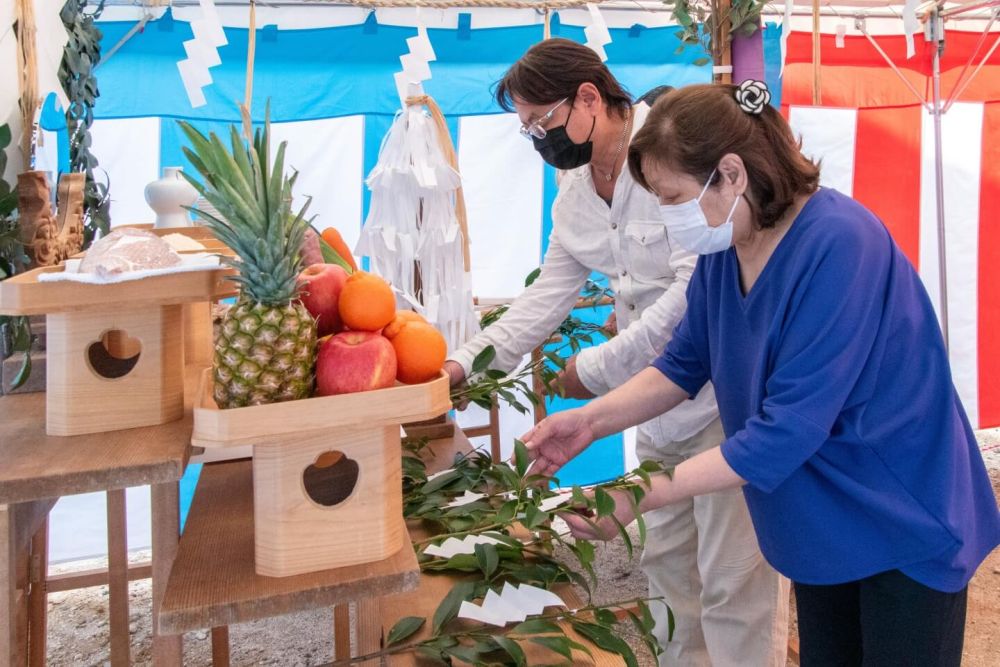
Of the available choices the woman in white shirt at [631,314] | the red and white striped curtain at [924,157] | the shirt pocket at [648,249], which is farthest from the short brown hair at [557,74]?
the red and white striped curtain at [924,157]

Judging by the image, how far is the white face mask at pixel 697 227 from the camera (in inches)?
56.0

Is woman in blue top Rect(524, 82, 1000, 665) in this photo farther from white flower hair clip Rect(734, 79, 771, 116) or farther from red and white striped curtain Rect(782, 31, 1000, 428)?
red and white striped curtain Rect(782, 31, 1000, 428)

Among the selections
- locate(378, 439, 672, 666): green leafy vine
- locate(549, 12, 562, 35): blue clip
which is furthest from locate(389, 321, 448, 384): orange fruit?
locate(549, 12, 562, 35): blue clip

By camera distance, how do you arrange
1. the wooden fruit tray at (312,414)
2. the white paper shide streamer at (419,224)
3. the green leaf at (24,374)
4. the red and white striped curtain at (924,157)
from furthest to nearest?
the red and white striped curtain at (924,157) → the white paper shide streamer at (419,224) → the green leaf at (24,374) → the wooden fruit tray at (312,414)

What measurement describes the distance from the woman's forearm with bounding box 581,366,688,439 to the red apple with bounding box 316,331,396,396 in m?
0.78

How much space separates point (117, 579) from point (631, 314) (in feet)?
5.35

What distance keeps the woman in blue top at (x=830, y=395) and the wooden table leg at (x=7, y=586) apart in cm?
86

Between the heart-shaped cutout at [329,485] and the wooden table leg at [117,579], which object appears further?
the wooden table leg at [117,579]

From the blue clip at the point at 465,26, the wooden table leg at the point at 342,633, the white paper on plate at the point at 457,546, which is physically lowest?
the wooden table leg at the point at 342,633

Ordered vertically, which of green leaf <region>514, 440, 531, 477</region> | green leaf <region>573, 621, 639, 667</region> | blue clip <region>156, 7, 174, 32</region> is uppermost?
blue clip <region>156, 7, 174, 32</region>

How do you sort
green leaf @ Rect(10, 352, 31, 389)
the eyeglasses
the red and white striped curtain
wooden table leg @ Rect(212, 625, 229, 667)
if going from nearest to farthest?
green leaf @ Rect(10, 352, 31, 389) < the eyeglasses < wooden table leg @ Rect(212, 625, 229, 667) < the red and white striped curtain

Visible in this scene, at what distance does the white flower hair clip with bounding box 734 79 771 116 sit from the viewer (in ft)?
4.47

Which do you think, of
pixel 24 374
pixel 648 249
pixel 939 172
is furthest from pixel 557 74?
pixel 939 172

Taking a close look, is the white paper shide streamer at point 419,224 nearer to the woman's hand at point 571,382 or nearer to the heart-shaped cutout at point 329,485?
the woman's hand at point 571,382
